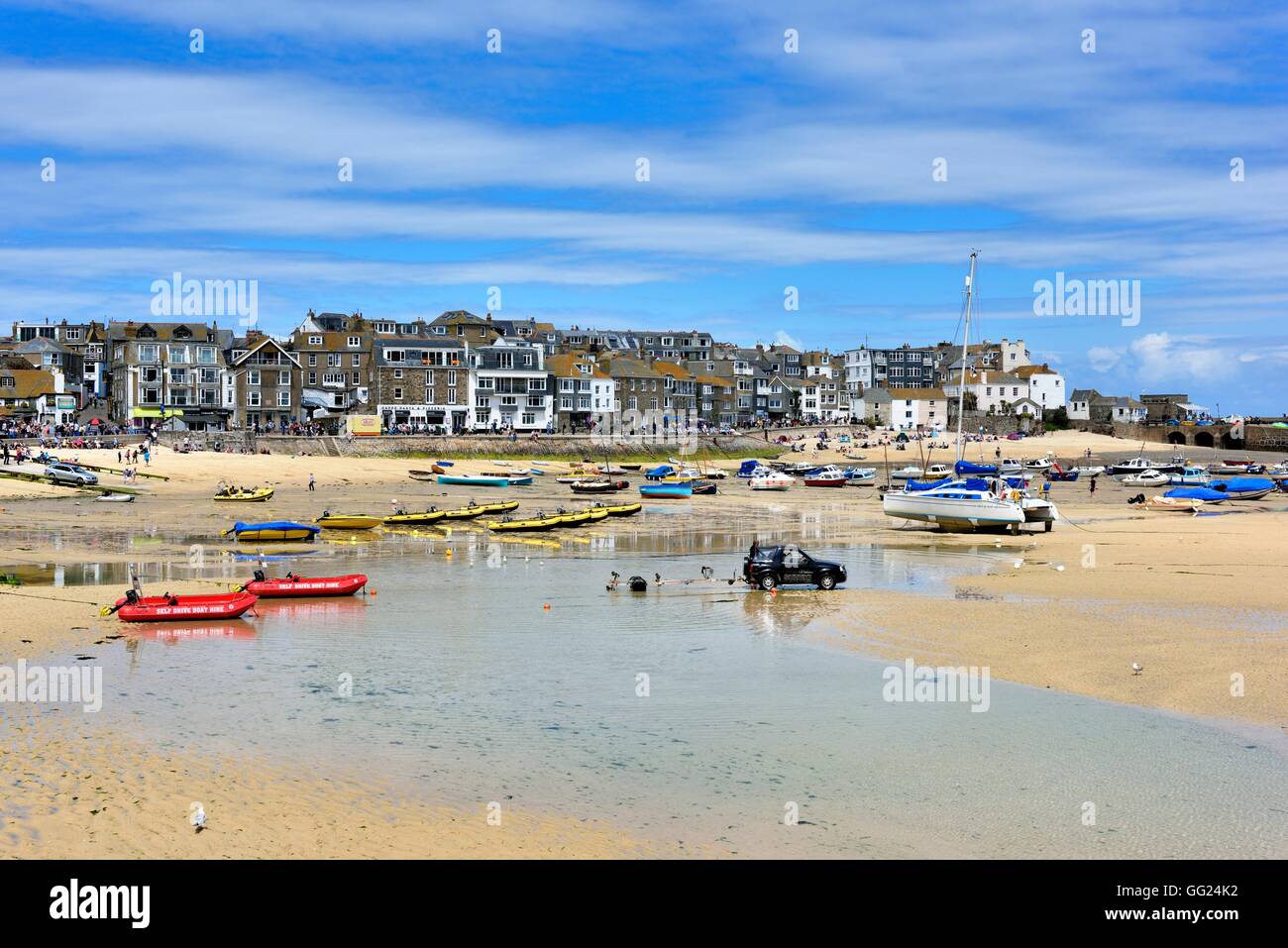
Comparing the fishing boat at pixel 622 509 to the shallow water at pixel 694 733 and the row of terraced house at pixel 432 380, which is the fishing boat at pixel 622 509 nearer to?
the shallow water at pixel 694 733

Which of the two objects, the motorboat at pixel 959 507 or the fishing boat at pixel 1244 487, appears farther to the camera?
the fishing boat at pixel 1244 487

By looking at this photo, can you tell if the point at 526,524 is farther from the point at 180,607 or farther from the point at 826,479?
the point at 826,479

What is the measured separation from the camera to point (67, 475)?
61375 mm

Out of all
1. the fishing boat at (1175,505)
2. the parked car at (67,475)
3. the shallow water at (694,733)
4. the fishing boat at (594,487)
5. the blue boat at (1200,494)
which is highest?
the parked car at (67,475)

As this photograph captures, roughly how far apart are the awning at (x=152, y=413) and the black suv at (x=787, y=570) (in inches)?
3451

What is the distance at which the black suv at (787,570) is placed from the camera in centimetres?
3164

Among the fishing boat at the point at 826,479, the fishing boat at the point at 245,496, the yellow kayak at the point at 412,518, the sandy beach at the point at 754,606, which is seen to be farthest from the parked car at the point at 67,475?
the fishing boat at the point at 826,479

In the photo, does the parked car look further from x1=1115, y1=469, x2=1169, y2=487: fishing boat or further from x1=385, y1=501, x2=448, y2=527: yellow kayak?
x1=1115, y1=469, x2=1169, y2=487: fishing boat

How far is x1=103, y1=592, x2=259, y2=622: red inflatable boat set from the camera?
1005 inches

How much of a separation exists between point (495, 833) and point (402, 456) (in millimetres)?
88586

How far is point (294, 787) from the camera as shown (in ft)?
46.7
